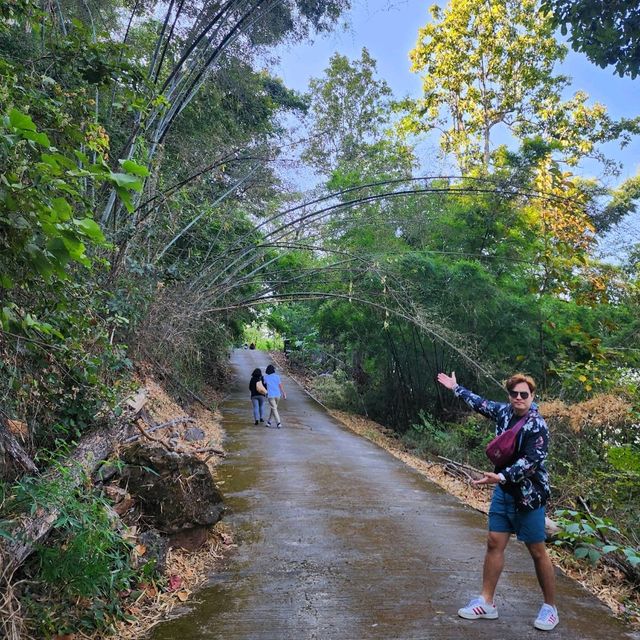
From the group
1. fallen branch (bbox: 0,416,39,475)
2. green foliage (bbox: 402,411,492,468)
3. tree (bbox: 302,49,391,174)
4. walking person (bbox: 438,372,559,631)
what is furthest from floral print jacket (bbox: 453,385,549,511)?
tree (bbox: 302,49,391,174)

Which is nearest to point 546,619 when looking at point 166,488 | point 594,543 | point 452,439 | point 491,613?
point 491,613

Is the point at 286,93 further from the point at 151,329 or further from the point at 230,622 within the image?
the point at 230,622

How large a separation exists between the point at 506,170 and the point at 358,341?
5413mm

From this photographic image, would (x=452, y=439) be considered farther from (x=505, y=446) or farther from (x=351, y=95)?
(x=351, y=95)

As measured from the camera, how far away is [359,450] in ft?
30.5

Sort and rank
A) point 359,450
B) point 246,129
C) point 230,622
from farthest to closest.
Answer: point 246,129 → point 359,450 → point 230,622

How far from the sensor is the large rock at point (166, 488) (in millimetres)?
4062

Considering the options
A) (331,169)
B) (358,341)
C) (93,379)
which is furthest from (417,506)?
(331,169)

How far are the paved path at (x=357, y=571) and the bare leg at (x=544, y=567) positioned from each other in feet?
0.67

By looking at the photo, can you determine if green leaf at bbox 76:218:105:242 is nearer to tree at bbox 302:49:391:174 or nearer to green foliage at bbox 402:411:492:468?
green foliage at bbox 402:411:492:468

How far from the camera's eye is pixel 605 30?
5766mm

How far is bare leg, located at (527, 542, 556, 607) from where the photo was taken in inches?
118

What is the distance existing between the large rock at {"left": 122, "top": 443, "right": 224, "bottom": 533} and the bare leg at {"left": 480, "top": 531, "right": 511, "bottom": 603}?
2178 millimetres

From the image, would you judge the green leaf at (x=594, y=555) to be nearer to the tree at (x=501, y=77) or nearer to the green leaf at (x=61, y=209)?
the green leaf at (x=61, y=209)
